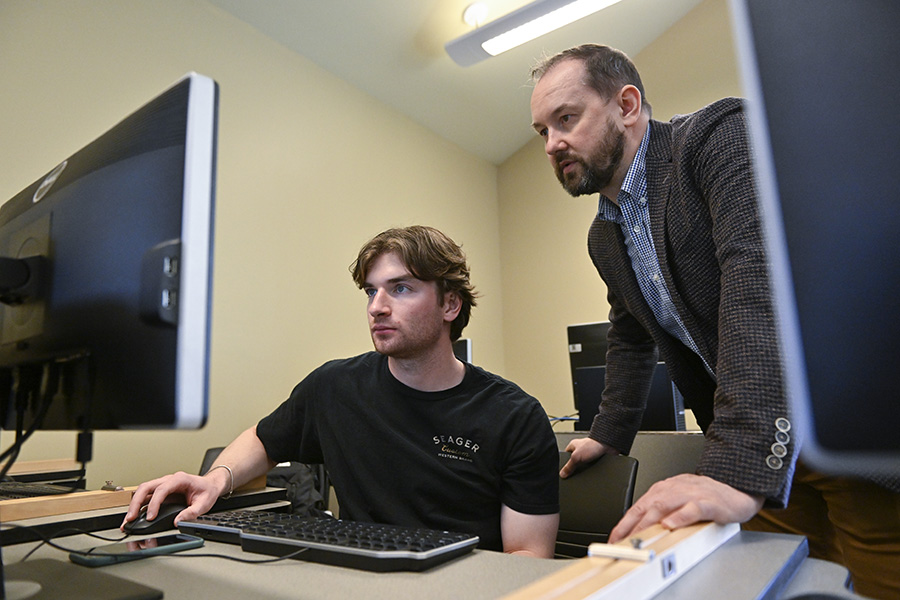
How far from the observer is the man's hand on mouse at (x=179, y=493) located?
0.89 m

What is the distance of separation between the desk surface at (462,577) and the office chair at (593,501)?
1.44 feet

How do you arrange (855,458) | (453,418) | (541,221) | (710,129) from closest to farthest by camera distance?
1. (855,458)
2. (710,129)
3. (453,418)
4. (541,221)

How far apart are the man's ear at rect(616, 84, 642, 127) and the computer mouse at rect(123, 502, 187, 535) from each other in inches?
43.4

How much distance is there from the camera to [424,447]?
3.82 ft

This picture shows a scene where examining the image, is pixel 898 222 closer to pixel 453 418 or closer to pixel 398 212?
pixel 453 418

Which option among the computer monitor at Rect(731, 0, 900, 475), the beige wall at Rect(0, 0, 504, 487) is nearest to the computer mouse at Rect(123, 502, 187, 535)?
the computer monitor at Rect(731, 0, 900, 475)

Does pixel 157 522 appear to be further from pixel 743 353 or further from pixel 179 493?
pixel 743 353

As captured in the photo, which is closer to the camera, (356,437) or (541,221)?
(356,437)

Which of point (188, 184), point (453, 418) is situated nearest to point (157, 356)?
point (188, 184)

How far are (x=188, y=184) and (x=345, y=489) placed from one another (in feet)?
2.74

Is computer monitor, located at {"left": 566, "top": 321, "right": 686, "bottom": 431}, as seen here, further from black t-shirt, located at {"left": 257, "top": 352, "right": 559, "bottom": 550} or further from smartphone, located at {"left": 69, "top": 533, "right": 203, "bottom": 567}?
smartphone, located at {"left": 69, "top": 533, "right": 203, "bottom": 567}

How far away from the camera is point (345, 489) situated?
1.19m

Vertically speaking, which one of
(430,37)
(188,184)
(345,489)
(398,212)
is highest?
(430,37)

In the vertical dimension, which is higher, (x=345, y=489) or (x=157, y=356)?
(x=157, y=356)
